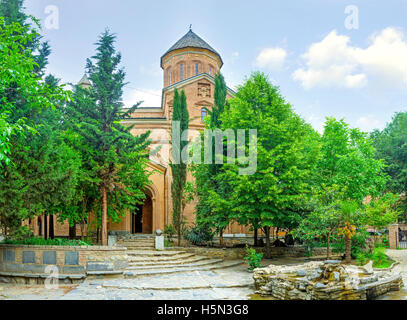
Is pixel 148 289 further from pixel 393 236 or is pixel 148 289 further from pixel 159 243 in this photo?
pixel 393 236

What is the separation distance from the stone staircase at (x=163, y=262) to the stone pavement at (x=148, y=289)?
57 cm

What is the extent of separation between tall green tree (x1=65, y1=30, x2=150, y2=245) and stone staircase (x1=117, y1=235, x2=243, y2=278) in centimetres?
192

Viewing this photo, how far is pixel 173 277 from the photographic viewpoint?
12.4 metres

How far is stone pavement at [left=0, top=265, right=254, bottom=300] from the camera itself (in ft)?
31.2

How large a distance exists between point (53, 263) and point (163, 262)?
4585mm

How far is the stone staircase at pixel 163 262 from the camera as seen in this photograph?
42.8 ft

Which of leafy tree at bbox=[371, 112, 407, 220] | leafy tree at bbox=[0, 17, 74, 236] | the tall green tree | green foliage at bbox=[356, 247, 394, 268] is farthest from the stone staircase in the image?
leafy tree at bbox=[371, 112, 407, 220]

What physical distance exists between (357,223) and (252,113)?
6.81 m

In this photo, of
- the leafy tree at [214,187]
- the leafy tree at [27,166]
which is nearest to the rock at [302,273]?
the leafy tree at [214,187]

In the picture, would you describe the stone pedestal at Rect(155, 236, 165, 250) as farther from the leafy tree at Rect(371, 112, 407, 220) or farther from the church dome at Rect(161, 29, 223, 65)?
the church dome at Rect(161, 29, 223, 65)

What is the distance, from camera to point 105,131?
15.5 metres

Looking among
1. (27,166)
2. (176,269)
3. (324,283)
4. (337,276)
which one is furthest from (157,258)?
(337,276)
